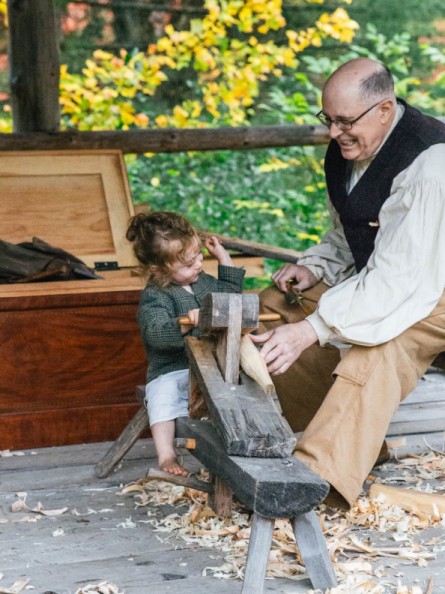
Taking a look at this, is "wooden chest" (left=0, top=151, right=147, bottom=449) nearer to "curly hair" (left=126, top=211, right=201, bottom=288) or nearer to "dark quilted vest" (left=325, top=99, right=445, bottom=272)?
"curly hair" (left=126, top=211, right=201, bottom=288)

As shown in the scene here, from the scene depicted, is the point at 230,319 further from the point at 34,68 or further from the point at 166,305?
the point at 34,68

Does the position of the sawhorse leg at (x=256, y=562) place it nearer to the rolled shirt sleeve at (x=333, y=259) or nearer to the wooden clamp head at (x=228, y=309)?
the wooden clamp head at (x=228, y=309)

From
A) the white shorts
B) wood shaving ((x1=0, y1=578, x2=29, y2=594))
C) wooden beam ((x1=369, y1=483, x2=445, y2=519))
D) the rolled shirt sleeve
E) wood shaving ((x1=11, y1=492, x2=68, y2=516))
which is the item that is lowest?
wood shaving ((x1=11, y1=492, x2=68, y2=516))

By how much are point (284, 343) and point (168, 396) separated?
21.0 inches

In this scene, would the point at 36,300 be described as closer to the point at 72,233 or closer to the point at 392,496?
the point at 72,233

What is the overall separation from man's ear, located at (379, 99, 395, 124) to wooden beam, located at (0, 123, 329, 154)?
2.67 metres

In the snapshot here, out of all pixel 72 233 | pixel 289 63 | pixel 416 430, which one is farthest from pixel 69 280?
pixel 289 63

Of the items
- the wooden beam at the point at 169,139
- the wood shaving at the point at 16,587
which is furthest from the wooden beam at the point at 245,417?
the wooden beam at the point at 169,139

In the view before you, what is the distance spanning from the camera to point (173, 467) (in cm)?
340

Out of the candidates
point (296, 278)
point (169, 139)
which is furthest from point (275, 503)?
point (169, 139)

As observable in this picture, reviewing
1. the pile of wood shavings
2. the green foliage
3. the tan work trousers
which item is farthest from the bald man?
the green foliage

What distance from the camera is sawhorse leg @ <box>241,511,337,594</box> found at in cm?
269

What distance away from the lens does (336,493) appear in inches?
133

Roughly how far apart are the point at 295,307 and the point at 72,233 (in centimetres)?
179
